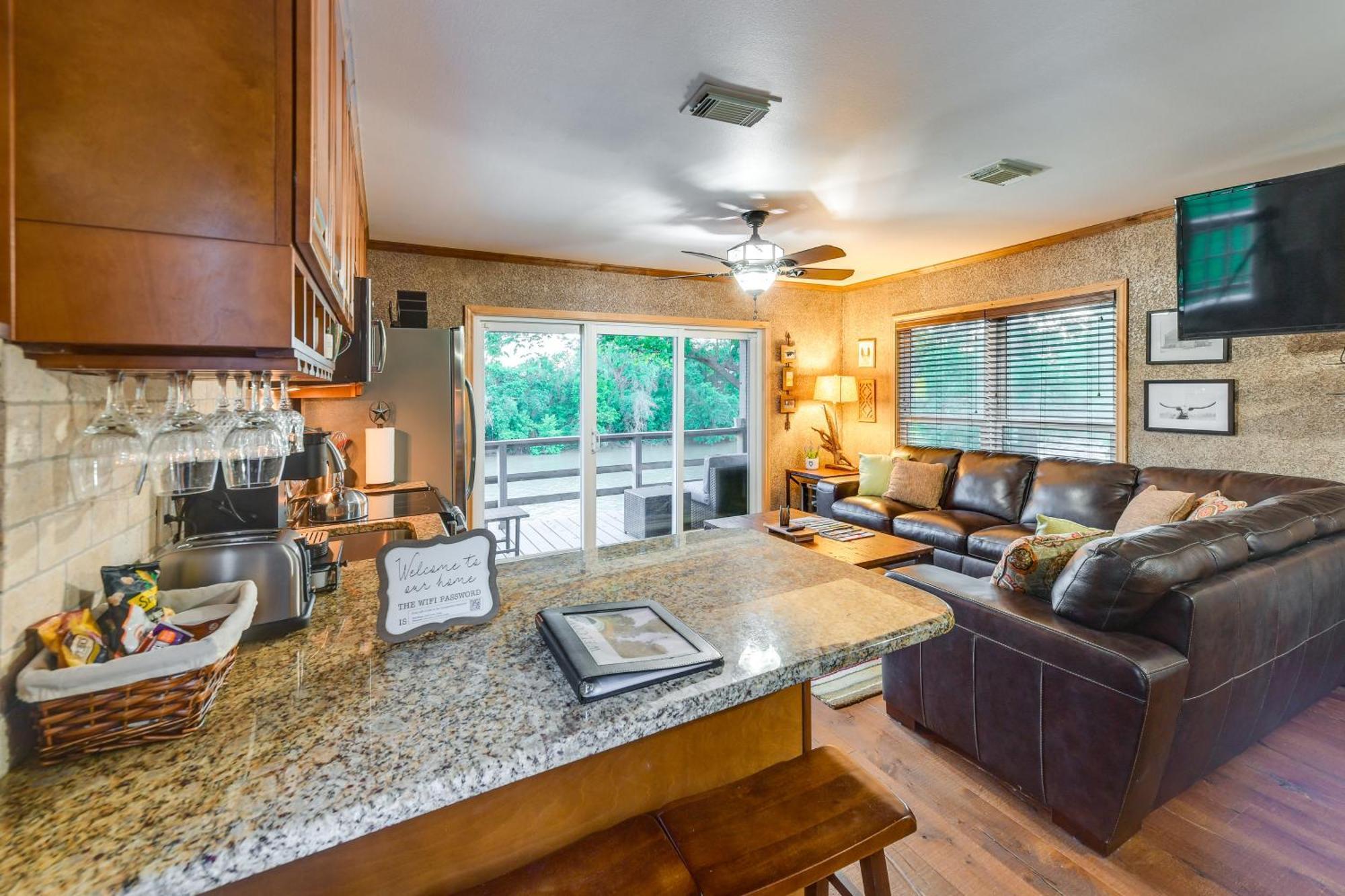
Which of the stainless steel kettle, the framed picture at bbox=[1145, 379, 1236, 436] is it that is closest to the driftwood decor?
the framed picture at bbox=[1145, 379, 1236, 436]

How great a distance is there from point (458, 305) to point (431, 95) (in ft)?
7.75

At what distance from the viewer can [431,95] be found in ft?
7.22

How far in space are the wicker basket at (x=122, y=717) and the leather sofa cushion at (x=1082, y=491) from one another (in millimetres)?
4265

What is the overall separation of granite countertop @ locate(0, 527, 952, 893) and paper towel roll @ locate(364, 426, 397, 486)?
80.5 inches

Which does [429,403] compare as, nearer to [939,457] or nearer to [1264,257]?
[939,457]

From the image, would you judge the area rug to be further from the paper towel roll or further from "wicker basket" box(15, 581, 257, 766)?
the paper towel roll

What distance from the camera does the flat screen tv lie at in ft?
8.37

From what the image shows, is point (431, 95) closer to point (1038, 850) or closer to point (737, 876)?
point (737, 876)

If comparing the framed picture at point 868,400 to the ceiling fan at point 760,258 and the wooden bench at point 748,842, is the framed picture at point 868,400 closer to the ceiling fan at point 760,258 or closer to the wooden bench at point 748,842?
the ceiling fan at point 760,258

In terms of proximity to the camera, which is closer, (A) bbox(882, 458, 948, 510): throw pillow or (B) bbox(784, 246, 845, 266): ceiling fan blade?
(B) bbox(784, 246, 845, 266): ceiling fan blade

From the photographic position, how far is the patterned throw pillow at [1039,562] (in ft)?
6.88

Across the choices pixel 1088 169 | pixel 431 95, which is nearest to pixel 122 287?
pixel 431 95

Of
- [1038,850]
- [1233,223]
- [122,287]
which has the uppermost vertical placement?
[1233,223]

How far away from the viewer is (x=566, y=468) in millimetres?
4965
